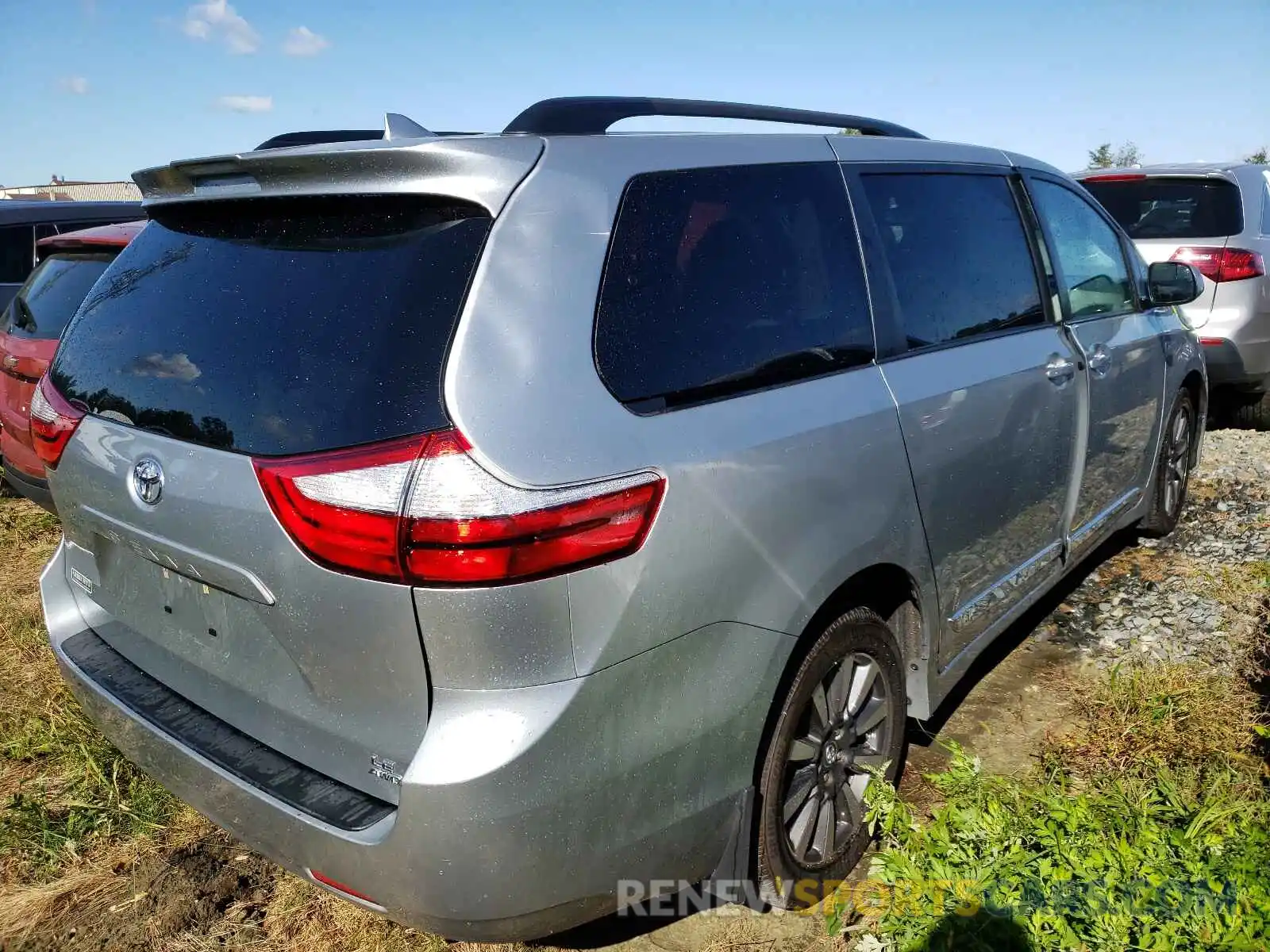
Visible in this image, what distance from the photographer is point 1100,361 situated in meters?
3.67

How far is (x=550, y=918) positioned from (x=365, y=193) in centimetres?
142

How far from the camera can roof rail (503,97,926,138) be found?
2070 millimetres

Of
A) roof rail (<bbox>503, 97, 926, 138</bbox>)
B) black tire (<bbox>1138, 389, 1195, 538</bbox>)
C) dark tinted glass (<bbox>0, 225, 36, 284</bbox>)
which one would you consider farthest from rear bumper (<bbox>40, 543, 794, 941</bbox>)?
dark tinted glass (<bbox>0, 225, 36, 284</bbox>)

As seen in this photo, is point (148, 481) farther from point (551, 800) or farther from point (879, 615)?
point (879, 615)

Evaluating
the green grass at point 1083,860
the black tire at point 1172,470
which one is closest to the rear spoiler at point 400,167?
the green grass at point 1083,860

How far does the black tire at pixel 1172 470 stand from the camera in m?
4.73

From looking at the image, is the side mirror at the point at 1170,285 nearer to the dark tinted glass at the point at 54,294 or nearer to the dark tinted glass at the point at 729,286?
the dark tinted glass at the point at 729,286

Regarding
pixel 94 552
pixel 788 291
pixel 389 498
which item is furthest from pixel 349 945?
pixel 788 291

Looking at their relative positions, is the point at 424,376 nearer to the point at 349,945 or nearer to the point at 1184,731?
the point at 349,945

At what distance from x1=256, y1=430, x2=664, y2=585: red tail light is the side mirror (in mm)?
3617

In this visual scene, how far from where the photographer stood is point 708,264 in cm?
215

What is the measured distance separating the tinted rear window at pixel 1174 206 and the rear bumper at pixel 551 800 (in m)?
5.78

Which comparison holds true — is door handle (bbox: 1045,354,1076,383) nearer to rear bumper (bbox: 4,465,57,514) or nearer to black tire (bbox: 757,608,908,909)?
black tire (bbox: 757,608,908,909)

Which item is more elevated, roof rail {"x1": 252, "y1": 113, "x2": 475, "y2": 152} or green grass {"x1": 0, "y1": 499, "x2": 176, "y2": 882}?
roof rail {"x1": 252, "y1": 113, "x2": 475, "y2": 152}
